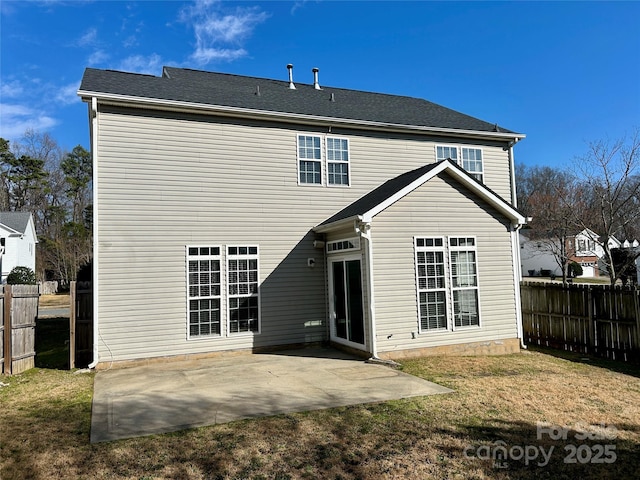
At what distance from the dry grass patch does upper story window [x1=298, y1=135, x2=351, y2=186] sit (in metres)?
6.05

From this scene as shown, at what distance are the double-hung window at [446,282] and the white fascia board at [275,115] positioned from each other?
369cm

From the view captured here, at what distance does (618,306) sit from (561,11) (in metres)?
7.60

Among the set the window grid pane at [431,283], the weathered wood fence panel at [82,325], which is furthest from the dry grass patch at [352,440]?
the window grid pane at [431,283]

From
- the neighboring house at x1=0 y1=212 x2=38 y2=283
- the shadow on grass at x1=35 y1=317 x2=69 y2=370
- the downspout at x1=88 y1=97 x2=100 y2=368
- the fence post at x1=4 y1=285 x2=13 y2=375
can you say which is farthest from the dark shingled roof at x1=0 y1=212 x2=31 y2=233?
the downspout at x1=88 y1=97 x2=100 y2=368

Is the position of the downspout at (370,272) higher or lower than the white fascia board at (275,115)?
lower

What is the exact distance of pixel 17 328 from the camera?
8352mm

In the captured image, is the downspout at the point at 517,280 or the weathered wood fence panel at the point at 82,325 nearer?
the weathered wood fence panel at the point at 82,325

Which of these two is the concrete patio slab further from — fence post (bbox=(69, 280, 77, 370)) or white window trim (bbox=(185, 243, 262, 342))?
fence post (bbox=(69, 280, 77, 370))

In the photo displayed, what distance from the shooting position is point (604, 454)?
13.9 feet

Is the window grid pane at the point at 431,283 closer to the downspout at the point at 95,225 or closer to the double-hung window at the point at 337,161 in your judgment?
the double-hung window at the point at 337,161

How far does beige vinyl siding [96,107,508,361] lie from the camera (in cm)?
896

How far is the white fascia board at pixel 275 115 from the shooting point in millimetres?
9016

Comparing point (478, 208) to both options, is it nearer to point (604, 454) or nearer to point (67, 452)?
point (604, 454)

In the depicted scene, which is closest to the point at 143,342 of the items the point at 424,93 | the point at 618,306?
the point at 618,306
